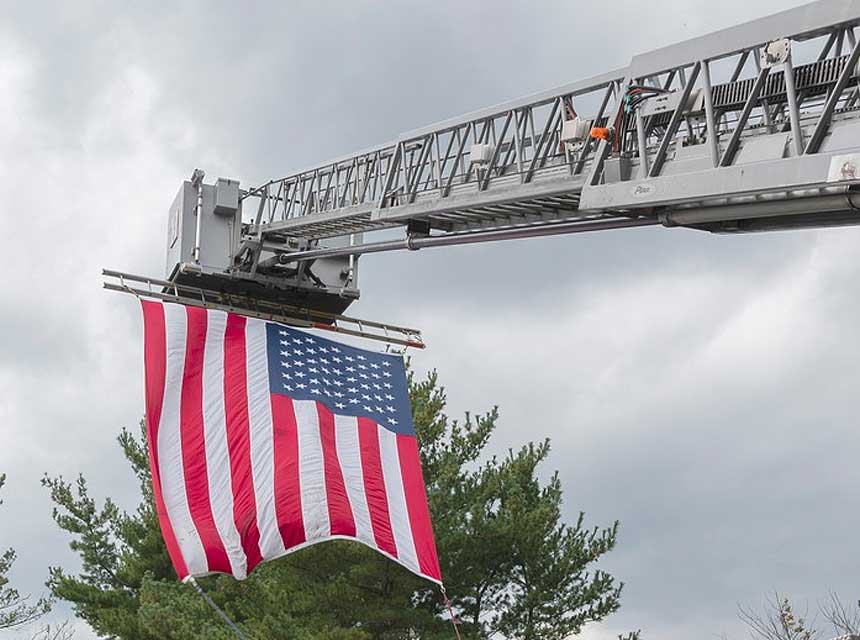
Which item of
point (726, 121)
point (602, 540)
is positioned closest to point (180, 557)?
point (726, 121)

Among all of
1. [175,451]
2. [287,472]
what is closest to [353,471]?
[287,472]

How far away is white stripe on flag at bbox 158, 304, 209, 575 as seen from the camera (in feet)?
49.4

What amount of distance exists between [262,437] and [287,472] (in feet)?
2.13

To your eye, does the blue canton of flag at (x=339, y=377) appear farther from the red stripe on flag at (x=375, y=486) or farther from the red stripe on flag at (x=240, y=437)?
the red stripe on flag at (x=240, y=437)

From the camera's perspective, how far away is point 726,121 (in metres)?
10.2

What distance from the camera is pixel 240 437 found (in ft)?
53.1

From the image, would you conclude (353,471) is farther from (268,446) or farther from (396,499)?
(268,446)

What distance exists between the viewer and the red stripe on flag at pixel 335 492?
15.8 meters

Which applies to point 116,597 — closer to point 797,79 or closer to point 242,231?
point 242,231

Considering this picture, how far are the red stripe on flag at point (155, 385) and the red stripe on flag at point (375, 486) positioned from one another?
255 cm

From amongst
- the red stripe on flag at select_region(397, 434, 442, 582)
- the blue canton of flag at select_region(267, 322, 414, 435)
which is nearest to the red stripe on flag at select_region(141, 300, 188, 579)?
the blue canton of flag at select_region(267, 322, 414, 435)

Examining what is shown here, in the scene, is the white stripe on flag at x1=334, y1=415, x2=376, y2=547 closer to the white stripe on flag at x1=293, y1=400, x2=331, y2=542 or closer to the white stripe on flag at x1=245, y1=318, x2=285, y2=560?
the white stripe on flag at x1=293, y1=400, x2=331, y2=542

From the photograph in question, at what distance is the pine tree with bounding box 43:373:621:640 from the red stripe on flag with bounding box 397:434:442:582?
467 centimetres

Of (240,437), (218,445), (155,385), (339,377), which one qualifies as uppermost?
(339,377)
